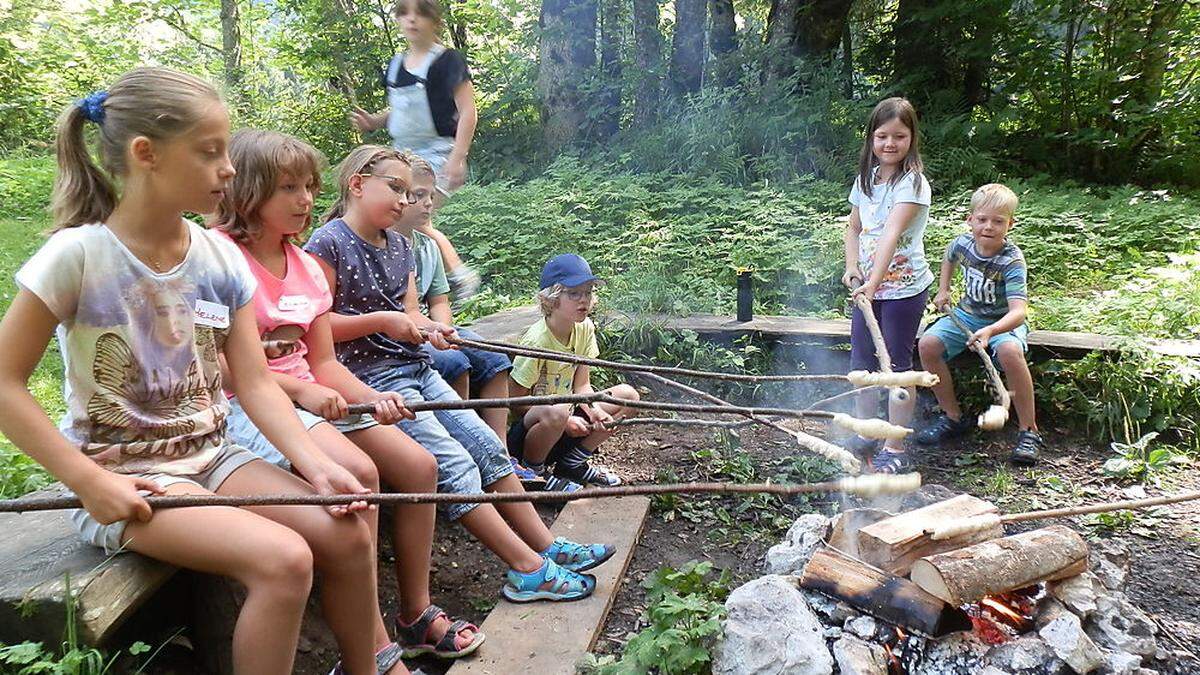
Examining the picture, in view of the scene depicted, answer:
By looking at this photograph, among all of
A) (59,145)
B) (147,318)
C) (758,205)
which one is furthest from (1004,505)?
(758,205)

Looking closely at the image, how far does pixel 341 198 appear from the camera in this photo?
312 centimetres

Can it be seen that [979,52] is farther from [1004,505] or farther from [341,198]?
[341,198]

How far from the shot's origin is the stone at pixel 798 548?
3.08m

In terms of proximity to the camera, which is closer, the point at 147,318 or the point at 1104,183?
the point at 147,318

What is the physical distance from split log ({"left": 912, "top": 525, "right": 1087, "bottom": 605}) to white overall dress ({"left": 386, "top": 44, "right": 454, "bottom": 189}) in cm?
349

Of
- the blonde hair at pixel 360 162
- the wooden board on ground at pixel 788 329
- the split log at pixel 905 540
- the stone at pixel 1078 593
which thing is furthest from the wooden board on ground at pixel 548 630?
the wooden board on ground at pixel 788 329

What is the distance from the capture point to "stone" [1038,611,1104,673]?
7.70 feet

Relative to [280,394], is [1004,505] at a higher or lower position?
lower

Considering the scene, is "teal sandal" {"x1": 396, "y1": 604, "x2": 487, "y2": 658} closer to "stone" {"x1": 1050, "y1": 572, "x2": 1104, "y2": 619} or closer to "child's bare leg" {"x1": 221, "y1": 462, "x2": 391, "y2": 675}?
"child's bare leg" {"x1": 221, "y1": 462, "x2": 391, "y2": 675}

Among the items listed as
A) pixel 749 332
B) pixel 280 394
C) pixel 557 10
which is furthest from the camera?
pixel 557 10

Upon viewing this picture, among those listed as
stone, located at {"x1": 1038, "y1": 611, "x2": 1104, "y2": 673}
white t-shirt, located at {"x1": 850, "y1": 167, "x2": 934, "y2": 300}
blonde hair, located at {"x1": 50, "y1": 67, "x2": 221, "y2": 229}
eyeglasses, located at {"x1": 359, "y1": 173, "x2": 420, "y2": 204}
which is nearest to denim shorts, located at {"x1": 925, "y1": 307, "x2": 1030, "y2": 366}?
white t-shirt, located at {"x1": 850, "y1": 167, "x2": 934, "y2": 300}

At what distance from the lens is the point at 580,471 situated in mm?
3934

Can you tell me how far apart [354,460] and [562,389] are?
153 centimetres

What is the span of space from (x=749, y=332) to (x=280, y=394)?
3771 millimetres
